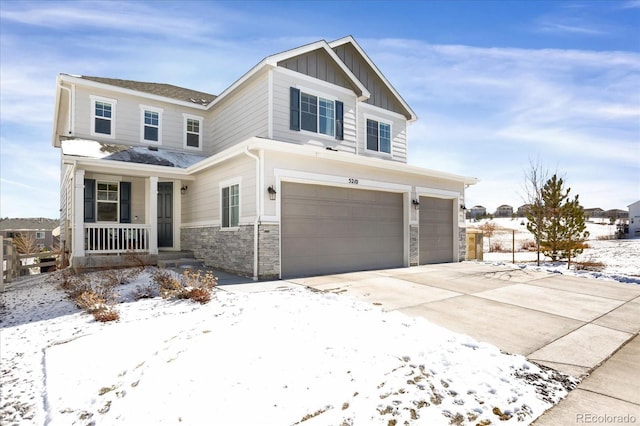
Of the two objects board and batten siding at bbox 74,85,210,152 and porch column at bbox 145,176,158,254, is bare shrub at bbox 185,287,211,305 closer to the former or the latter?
porch column at bbox 145,176,158,254

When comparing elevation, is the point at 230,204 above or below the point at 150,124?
below

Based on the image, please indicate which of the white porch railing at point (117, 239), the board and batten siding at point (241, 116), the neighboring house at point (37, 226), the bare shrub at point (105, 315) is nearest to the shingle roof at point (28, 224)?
the neighboring house at point (37, 226)

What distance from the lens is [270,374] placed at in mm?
3084

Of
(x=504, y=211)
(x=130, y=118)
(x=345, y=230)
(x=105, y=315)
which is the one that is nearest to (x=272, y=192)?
(x=345, y=230)

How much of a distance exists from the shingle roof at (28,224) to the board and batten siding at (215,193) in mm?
45612

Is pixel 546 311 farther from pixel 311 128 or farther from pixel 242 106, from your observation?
pixel 242 106

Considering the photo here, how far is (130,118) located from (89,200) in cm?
340

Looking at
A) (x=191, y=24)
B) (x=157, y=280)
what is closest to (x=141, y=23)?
(x=191, y=24)

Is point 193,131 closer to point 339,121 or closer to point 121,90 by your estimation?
point 121,90

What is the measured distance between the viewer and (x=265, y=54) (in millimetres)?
10789

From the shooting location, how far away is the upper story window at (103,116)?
11.9 m

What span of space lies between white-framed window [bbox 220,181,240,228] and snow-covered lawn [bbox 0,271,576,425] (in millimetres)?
4842

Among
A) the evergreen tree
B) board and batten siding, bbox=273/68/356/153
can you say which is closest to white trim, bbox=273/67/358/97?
board and batten siding, bbox=273/68/356/153

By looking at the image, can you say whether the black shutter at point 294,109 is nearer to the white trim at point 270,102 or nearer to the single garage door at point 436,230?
the white trim at point 270,102
